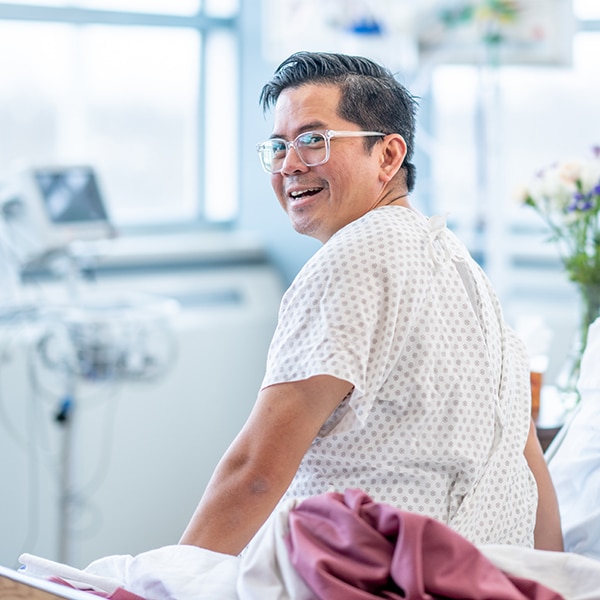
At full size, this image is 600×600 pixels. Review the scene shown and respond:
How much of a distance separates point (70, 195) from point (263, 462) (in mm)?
2144

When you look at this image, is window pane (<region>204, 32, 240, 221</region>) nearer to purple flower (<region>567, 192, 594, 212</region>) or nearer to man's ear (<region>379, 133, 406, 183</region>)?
purple flower (<region>567, 192, 594, 212</region>)

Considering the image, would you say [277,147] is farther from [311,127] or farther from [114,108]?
[114,108]

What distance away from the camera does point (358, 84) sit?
167cm

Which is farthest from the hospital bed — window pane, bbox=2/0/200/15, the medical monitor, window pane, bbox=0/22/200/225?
window pane, bbox=2/0/200/15

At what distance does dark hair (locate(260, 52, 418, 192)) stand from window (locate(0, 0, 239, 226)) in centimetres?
247

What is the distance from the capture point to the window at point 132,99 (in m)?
4.16

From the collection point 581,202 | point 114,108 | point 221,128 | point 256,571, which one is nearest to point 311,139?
point 256,571

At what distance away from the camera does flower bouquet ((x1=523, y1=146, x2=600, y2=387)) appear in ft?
8.16

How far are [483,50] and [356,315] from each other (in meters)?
2.30

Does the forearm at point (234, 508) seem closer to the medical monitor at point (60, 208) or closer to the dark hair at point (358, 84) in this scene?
the dark hair at point (358, 84)

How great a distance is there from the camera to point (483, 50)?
11.6 feet

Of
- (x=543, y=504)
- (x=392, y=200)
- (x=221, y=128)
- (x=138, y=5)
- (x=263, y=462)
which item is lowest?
(x=543, y=504)

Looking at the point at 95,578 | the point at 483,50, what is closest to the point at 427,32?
the point at 483,50

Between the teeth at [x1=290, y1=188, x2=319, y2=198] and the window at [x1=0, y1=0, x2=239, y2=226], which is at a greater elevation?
→ the window at [x1=0, y1=0, x2=239, y2=226]
